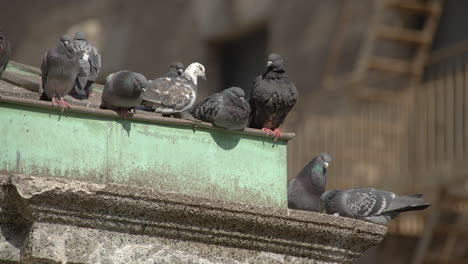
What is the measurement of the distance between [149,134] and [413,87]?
1270cm

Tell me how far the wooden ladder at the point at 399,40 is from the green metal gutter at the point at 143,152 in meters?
12.2

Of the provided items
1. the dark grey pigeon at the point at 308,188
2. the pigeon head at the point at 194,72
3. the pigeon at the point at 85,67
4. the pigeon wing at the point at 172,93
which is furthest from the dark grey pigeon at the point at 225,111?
the pigeon head at the point at 194,72

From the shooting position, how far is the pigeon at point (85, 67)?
12062 millimetres

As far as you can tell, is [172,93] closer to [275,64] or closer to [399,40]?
[275,64]

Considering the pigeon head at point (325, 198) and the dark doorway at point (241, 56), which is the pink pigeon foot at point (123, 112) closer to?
the pigeon head at point (325, 198)

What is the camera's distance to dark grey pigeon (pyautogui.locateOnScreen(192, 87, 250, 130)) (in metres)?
10.9

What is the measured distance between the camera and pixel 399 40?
939 inches

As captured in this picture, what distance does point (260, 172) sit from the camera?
35.9 ft

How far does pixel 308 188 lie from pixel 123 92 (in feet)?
7.96

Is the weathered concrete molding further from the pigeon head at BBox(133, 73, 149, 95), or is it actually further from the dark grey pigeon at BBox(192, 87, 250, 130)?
the pigeon head at BBox(133, 73, 149, 95)

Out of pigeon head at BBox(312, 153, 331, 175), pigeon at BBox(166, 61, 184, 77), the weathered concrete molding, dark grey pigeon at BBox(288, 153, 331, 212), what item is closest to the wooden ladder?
pigeon at BBox(166, 61, 184, 77)

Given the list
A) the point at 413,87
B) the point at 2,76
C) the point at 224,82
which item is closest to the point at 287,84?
the point at 2,76

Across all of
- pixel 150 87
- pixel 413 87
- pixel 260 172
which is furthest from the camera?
pixel 413 87

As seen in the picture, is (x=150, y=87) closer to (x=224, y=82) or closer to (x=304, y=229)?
(x=304, y=229)
